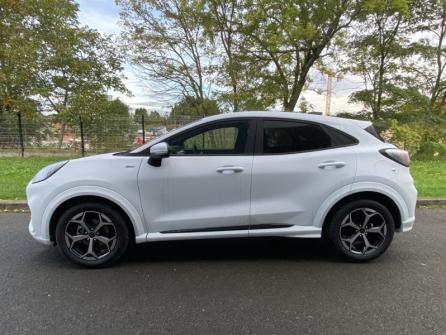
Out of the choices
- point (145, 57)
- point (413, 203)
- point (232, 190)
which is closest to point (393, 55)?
point (145, 57)

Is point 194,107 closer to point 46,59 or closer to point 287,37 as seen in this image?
point 287,37

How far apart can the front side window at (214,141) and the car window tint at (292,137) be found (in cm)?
26

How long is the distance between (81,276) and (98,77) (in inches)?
682

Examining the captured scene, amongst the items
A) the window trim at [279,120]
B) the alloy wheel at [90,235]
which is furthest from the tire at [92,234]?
the window trim at [279,120]

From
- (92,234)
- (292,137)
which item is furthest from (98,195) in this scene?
(292,137)

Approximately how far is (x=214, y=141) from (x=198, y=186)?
1.72 ft

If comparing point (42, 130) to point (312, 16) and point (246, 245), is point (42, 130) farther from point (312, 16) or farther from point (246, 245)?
point (246, 245)

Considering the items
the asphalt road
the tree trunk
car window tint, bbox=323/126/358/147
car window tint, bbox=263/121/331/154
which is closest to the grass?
the tree trunk

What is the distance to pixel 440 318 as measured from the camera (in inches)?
115

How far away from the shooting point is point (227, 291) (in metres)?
3.40

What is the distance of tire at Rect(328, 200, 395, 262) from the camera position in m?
4.01

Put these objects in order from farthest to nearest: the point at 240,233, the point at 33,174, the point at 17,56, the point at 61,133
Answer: the point at 17,56 < the point at 61,133 < the point at 33,174 < the point at 240,233

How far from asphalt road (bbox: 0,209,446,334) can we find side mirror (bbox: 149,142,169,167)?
1.13 meters

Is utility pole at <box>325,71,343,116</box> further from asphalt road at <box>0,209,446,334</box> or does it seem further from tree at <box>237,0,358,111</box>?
asphalt road at <box>0,209,446,334</box>
